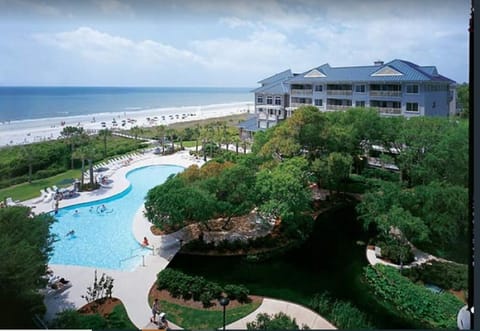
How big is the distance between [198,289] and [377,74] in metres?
9.12

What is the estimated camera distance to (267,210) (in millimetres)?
7195

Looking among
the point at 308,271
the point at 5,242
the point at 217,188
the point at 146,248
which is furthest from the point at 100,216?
the point at 308,271

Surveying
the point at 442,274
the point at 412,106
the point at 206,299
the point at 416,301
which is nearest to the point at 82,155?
the point at 206,299

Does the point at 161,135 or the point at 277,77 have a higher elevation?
the point at 277,77

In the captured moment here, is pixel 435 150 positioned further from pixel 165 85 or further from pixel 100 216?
pixel 100 216

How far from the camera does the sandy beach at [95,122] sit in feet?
38.5

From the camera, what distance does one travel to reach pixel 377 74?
11.9 m

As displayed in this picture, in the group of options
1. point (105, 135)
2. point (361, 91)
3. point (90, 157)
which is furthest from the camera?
point (361, 91)

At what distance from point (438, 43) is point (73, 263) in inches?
304

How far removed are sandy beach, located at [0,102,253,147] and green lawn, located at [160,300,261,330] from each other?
6.83 meters

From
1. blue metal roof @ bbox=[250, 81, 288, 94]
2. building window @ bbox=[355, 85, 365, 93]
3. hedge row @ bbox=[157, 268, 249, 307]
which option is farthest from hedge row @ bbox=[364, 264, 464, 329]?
blue metal roof @ bbox=[250, 81, 288, 94]

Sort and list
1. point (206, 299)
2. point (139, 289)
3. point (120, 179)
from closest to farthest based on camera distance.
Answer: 1. point (206, 299)
2. point (139, 289)
3. point (120, 179)

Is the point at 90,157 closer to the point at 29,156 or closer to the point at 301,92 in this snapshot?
the point at 29,156

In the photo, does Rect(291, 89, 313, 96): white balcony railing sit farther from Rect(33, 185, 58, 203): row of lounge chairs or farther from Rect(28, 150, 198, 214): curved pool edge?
Rect(33, 185, 58, 203): row of lounge chairs
